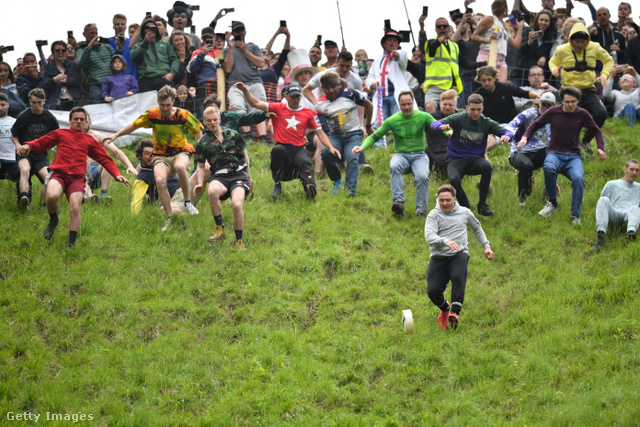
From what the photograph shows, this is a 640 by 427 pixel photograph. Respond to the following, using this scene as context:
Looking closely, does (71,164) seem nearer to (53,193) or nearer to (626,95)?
(53,193)

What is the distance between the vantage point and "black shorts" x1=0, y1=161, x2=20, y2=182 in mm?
13297

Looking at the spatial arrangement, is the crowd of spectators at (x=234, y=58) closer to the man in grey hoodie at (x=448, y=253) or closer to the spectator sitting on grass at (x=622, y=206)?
the spectator sitting on grass at (x=622, y=206)

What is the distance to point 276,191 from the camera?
46.4ft

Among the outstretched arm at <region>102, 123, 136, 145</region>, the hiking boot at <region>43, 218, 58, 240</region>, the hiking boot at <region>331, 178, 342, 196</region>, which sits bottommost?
the hiking boot at <region>331, 178, 342, 196</region>

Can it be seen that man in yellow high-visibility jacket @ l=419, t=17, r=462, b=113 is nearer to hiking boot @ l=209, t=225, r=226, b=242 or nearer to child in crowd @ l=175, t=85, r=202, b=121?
child in crowd @ l=175, t=85, r=202, b=121

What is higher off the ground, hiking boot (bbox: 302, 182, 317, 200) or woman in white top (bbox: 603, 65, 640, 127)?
woman in white top (bbox: 603, 65, 640, 127)

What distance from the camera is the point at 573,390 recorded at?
8477 millimetres

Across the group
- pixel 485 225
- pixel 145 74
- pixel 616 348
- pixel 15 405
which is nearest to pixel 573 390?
pixel 616 348

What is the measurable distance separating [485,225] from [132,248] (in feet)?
19.0

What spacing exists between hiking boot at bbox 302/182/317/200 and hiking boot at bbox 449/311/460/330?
189 inches

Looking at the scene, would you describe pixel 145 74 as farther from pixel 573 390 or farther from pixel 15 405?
pixel 573 390

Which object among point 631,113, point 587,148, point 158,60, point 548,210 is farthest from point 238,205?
point 631,113

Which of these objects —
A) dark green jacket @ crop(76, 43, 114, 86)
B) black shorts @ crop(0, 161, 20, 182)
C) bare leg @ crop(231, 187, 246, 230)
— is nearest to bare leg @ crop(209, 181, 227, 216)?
bare leg @ crop(231, 187, 246, 230)

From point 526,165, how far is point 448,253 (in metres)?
4.41
